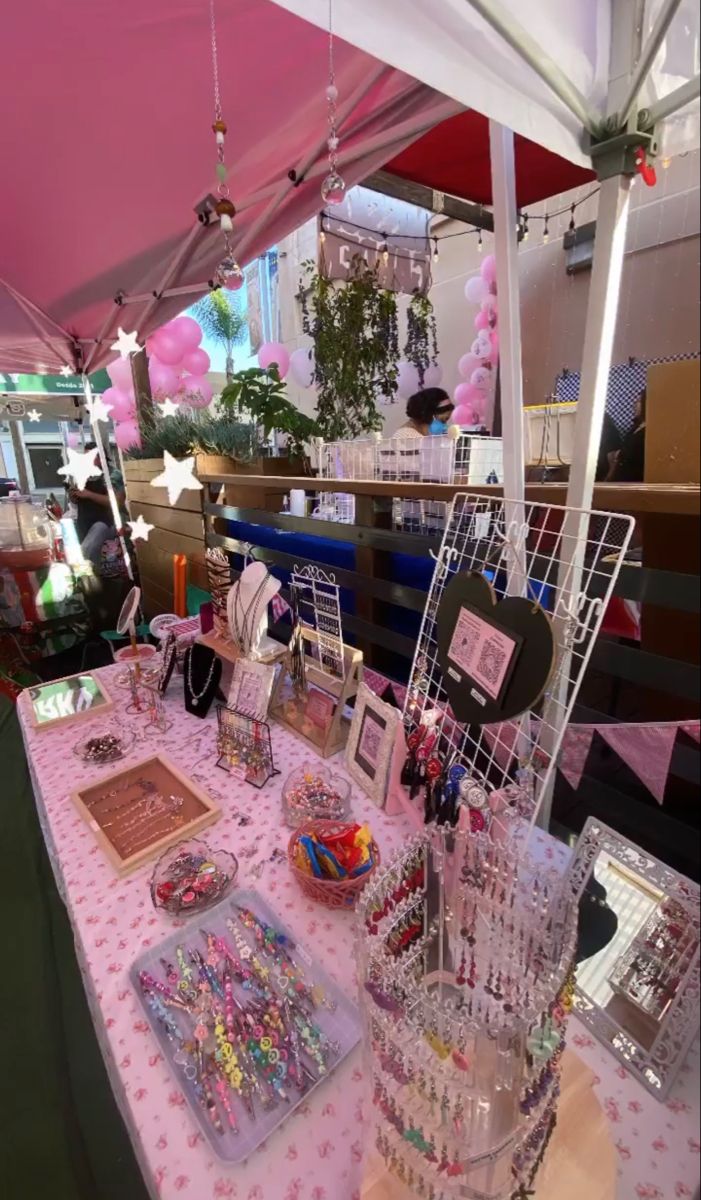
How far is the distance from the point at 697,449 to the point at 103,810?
123cm

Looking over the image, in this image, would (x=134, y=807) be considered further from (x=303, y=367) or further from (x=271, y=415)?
(x=303, y=367)

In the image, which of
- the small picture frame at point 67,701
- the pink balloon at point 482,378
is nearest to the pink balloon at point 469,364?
the pink balloon at point 482,378

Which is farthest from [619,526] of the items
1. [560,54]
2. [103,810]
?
[103,810]

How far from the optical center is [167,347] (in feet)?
9.21

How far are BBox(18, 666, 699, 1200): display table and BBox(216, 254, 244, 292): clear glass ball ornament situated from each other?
3.91ft

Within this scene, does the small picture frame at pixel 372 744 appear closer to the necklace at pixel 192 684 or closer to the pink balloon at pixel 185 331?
the necklace at pixel 192 684

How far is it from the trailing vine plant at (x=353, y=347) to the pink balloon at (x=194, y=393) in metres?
0.73

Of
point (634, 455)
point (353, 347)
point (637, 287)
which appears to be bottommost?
point (634, 455)

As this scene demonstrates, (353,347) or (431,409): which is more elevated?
(353,347)

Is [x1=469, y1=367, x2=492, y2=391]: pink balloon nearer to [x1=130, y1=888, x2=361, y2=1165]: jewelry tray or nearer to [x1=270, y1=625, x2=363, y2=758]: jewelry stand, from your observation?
[x1=270, y1=625, x2=363, y2=758]: jewelry stand

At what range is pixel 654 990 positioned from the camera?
0.62 metres

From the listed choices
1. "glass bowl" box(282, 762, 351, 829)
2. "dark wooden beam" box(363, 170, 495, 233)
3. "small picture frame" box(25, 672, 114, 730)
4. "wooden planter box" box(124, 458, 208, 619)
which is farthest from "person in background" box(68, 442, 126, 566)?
"glass bowl" box(282, 762, 351, 829)

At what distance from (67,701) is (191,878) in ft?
3.05

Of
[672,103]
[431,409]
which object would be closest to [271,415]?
[431,409]
